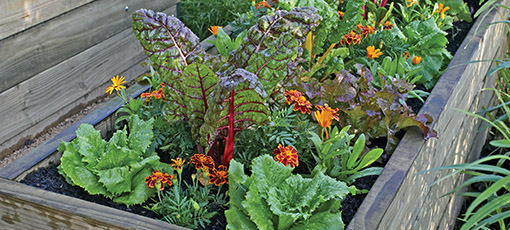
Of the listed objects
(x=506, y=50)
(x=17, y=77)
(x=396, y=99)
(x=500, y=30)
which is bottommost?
(x=506, y=50)

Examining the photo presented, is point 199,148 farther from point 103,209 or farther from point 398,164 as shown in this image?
point 398,164

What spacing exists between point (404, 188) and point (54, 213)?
108 centimetres

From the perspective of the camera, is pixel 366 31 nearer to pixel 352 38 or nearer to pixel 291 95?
pixel 352 38

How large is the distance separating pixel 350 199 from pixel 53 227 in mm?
899

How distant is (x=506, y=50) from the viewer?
4238mm

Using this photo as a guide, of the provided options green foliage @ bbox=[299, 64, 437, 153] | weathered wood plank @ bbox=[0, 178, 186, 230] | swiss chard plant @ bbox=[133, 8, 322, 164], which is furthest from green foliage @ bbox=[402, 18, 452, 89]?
weathered wood plank @ bbox=[0, 178, 186, 230]

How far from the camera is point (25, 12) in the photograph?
2.41m

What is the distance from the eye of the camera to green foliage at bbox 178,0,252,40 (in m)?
3.56

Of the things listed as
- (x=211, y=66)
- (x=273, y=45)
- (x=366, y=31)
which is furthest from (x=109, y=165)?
(x=366, y=31)

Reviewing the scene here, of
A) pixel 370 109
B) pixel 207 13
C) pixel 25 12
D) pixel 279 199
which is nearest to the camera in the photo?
pixel 279 199

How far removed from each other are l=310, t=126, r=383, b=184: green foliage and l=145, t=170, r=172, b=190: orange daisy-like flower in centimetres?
47

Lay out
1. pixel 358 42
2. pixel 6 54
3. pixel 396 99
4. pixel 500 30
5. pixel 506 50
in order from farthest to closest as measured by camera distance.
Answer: pixel 506 50
pixel 500 30
pixel 358 42
pixel 6 54
pixel 396 99

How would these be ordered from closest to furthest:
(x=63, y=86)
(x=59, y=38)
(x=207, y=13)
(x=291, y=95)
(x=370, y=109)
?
(x=291, y=95) → (x=370, y=109) → (x=59, y=38) → (x=63, y=86) → (x=207, y=13)

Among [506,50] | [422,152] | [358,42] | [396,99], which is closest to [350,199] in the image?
[422,152]
